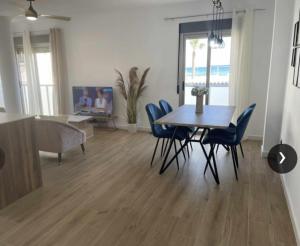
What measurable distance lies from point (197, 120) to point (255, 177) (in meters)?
1.10

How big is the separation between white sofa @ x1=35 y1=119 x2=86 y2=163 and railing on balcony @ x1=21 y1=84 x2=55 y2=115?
3.32m

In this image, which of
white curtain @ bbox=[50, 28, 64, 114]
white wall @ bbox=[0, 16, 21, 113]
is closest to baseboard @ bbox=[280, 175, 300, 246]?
white curtain @ bbox=[50, 28, 64, 114]

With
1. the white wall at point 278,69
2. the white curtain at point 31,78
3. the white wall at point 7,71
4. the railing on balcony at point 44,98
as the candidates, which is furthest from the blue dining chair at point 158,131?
the white curtain at point 31,78

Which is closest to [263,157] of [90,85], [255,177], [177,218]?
[255,177]

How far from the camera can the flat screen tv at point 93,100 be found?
565 cm

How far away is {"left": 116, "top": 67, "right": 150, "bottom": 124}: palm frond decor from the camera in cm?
529

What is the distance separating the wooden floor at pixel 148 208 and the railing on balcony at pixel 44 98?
3694mm

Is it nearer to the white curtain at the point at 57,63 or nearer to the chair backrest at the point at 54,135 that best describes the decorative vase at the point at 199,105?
the chair backrest at the point at 54,135

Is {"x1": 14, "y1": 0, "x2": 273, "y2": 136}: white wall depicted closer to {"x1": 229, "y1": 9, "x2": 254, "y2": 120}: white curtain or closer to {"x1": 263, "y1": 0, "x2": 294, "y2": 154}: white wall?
{"x1": 229, "y1": 9, "x2": 254, "y2": 120}: white curtain

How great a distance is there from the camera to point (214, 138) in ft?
9.91

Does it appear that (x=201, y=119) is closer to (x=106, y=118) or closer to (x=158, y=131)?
(x=158, y=131)

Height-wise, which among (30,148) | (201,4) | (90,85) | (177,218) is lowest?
(177,218)

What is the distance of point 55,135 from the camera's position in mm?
3432

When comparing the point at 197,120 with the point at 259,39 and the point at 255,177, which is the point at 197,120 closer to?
the point at 255,177
